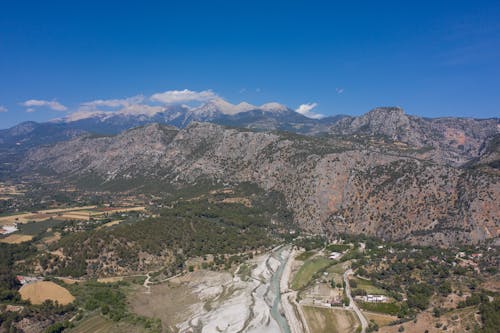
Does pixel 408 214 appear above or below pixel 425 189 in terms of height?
below

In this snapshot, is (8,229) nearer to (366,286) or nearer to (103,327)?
(103,327)

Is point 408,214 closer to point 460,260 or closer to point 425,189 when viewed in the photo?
point 425,189

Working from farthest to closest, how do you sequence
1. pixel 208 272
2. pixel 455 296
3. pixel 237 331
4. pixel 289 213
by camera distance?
pixel 289 213
pixel 208 272
pixel 455 296
pixel 237 331

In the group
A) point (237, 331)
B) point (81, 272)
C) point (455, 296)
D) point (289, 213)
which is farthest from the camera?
point (289, 213)

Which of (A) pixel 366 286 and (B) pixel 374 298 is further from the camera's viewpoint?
(A) pixel 366 286

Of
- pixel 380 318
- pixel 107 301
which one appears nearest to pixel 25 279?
pixel 107 301

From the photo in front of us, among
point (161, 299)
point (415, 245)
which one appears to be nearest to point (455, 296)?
point (415, 245)

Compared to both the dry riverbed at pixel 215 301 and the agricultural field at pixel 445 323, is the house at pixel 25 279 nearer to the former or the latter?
the dry riverbed at pixel 215 301
